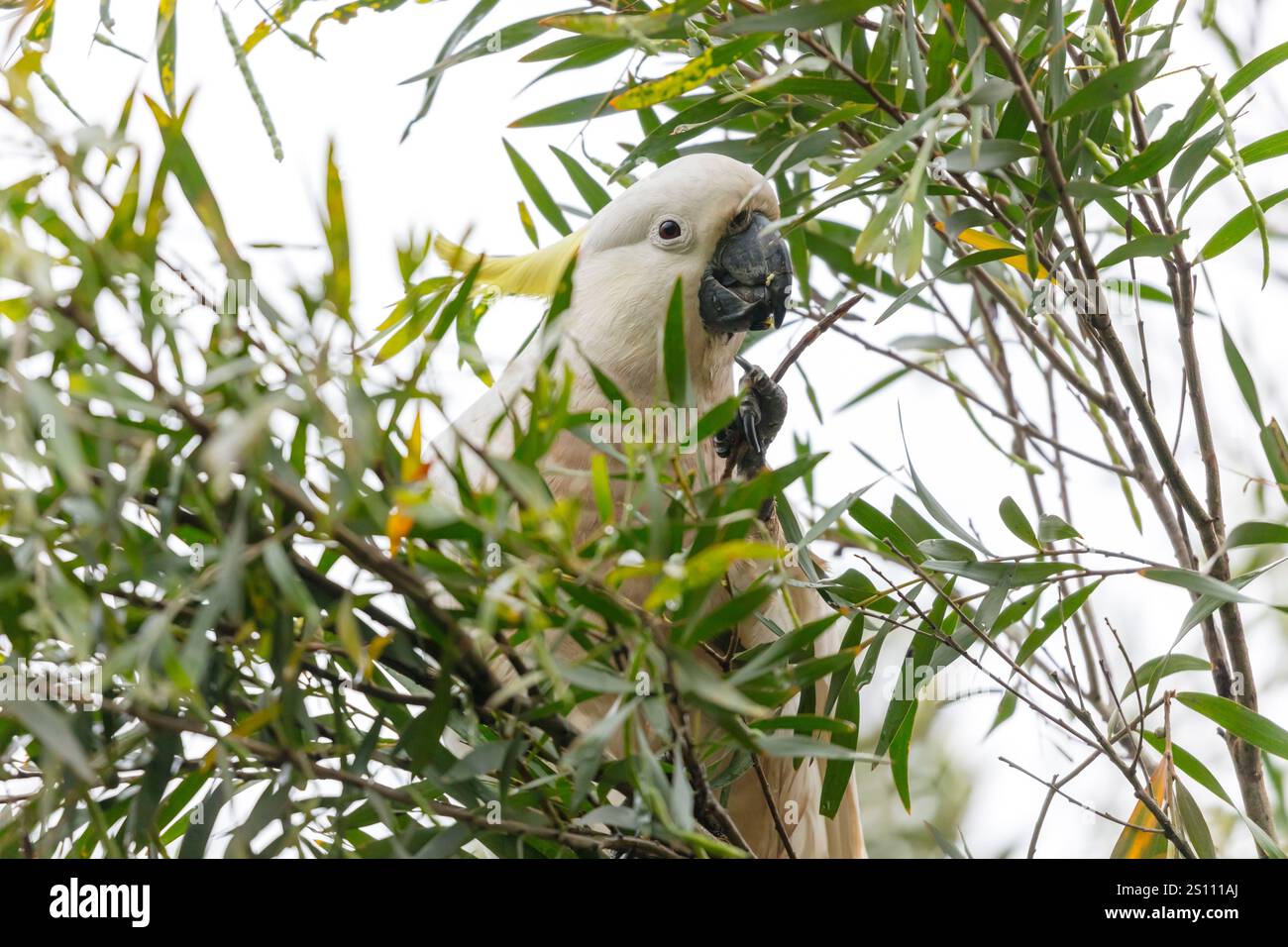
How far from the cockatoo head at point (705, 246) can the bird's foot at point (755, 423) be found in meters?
0.09

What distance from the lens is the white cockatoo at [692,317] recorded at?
177 cm

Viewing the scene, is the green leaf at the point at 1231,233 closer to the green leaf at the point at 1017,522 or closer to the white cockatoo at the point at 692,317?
the green leaf at the point at 1017,522

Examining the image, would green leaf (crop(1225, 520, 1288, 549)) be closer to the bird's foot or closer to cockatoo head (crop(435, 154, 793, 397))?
the bird's foot

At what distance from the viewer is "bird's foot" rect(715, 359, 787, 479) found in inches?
66.5

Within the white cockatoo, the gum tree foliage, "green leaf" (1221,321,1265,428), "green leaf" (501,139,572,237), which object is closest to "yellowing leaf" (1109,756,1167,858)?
the gum tree foliage

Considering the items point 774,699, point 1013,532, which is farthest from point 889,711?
point 774,699

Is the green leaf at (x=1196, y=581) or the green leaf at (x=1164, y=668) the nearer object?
the green leaf at (x=1196, y=581)

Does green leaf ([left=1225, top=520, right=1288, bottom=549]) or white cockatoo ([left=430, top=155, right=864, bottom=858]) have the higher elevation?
white cockatoo ([left=430, top=155, right=864, bottom=858])

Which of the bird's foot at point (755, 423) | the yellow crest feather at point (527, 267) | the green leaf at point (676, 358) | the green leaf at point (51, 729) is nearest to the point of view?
the green leaf at point (51, 729)

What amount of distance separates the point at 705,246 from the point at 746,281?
0.08 metres

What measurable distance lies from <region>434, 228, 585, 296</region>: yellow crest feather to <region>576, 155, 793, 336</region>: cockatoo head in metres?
0.08

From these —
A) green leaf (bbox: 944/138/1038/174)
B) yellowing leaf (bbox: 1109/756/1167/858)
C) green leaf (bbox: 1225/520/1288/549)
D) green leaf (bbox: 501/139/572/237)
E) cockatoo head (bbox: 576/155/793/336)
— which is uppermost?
green leaf (bbox: 501/139/572/237)

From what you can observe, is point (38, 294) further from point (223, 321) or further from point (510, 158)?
point (510, 158)

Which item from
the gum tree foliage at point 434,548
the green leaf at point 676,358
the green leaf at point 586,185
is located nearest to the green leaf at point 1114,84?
the gum tree foliage at point 434,548
